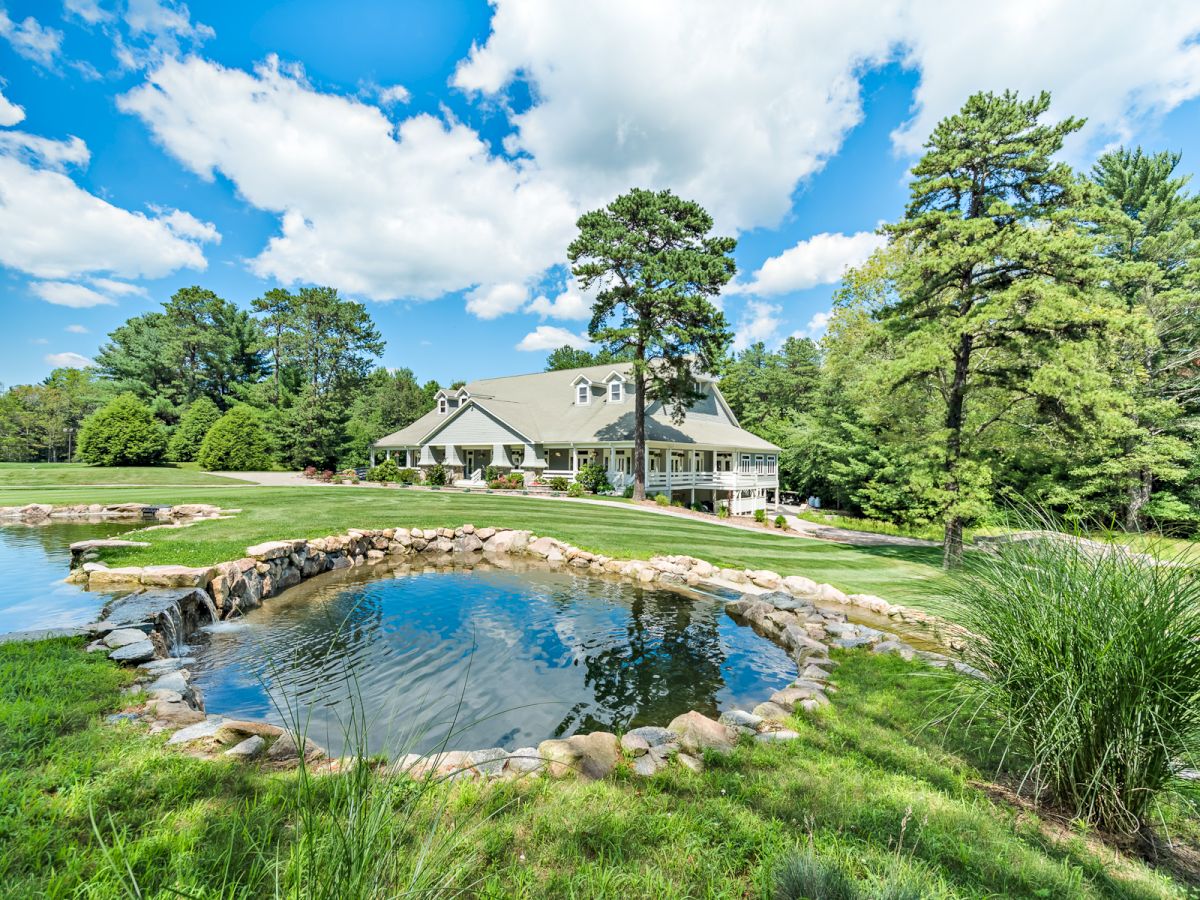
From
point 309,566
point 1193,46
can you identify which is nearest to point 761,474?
point 1193,46

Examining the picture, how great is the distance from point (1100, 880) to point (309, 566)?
11500mm

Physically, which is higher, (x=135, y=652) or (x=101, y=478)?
(x=101, y=478)

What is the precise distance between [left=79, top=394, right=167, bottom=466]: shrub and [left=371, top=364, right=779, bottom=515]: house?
14531 millimetres

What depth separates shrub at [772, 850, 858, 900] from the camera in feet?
6.31

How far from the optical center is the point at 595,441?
24.4 metres

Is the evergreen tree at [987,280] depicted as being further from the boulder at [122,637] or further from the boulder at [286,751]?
the boulder at [122,637]

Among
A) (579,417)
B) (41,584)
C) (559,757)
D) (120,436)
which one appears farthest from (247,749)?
(120,436)

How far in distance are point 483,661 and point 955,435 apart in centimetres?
1275

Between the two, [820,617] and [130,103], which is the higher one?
[130,103]

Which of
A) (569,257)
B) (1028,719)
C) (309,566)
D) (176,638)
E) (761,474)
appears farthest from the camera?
(761,474)

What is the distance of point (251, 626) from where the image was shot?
7102 millimetres

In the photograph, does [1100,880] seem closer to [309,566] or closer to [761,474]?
[309,566]

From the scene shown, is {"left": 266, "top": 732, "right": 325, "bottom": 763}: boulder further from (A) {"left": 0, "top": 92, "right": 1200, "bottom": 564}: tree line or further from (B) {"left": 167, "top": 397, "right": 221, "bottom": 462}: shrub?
(B) {"left": 167, "top": 397, "right": 221, "bottom": 462}: shrub

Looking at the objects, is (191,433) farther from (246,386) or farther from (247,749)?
(247,749)
